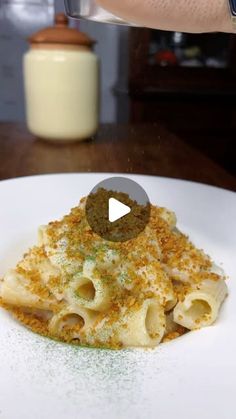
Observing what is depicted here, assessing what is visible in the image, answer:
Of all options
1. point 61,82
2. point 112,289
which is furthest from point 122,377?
point 61,82

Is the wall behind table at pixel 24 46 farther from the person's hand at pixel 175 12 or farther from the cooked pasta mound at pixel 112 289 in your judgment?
the person's hand at pixel 175 12

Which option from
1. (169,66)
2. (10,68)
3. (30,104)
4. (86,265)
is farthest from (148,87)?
(86,265)

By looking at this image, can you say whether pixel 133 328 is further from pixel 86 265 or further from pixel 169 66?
pixel 169 66

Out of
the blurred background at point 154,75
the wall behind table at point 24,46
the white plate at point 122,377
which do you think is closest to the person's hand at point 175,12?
the white plate at point 122,377
